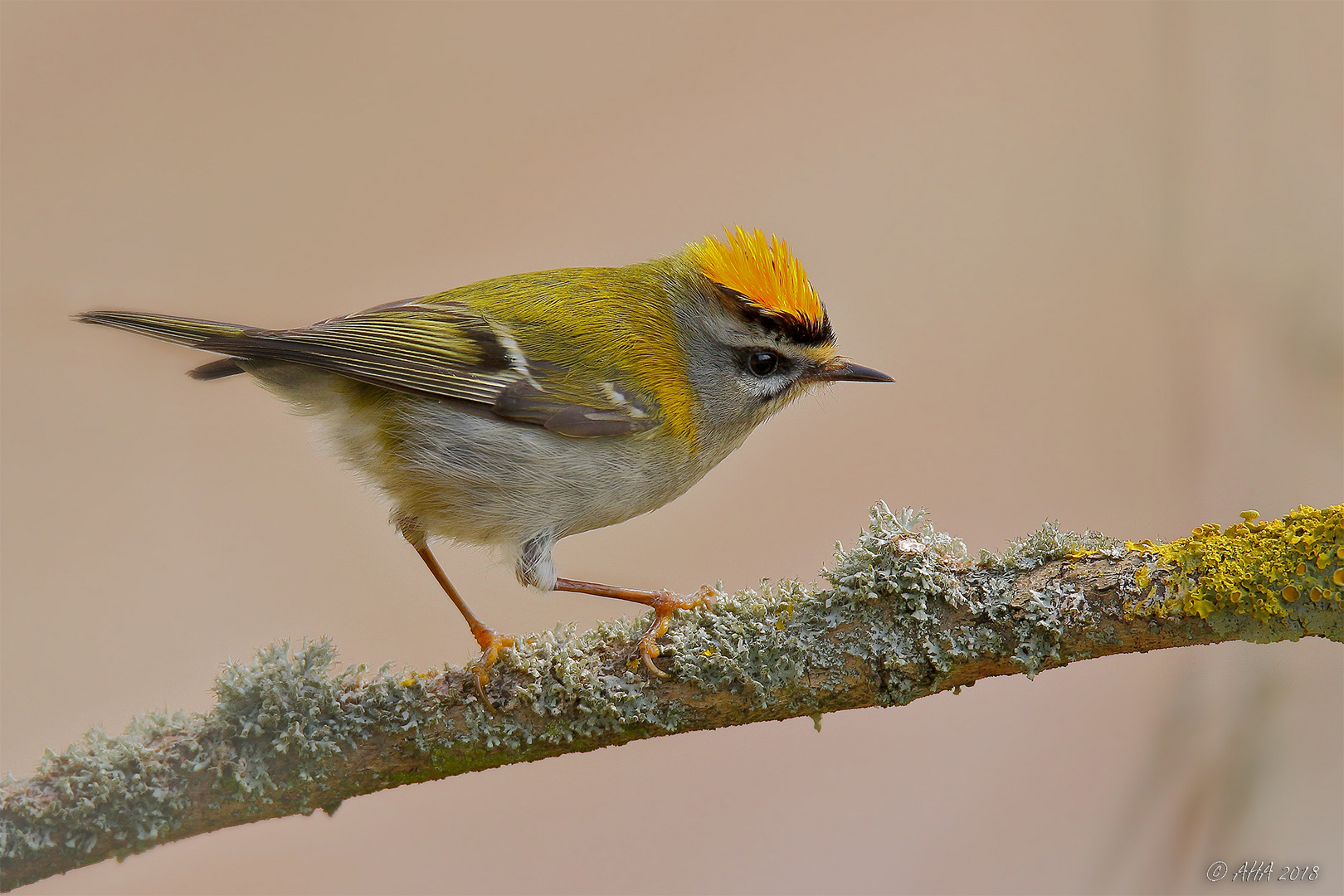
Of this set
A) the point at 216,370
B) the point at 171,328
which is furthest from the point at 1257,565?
the point at 216,370

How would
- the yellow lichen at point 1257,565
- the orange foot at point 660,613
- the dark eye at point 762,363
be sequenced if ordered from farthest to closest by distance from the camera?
the dark eye at point 762,363 < the orange foot at point 660,613 < the yellow lichen at point 1257,565

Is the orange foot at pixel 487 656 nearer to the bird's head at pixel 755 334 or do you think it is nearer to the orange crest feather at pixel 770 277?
the bird's head at pixel 755 334

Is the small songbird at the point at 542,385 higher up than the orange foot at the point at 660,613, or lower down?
higher up

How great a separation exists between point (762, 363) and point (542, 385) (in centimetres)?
57

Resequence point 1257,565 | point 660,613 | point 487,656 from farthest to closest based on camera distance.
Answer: point 660,613, point 487,656, point 1257,565

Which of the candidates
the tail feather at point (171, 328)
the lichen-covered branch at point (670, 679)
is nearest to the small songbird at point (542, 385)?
the tail feather at point (171, 328)

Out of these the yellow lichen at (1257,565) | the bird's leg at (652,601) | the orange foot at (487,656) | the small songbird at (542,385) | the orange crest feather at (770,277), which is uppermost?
the orange crest feather at (770,277)

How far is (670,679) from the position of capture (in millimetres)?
1815

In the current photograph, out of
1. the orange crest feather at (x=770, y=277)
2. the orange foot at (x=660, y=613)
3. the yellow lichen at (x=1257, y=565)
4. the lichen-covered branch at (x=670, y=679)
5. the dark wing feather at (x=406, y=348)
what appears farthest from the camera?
Answer: the orange crest feather at (x=770, y=277)

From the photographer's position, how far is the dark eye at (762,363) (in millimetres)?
2504

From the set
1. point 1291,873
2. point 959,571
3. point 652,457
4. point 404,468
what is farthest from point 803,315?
point 1291,873

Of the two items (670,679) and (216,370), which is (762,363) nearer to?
(670,679)

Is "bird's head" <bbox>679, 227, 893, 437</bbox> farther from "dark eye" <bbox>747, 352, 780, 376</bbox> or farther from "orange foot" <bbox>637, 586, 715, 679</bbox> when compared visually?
"orange foot" <bbox>637, 586, 715, 679</bbox>

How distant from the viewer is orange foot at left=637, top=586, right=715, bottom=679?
182 cm
